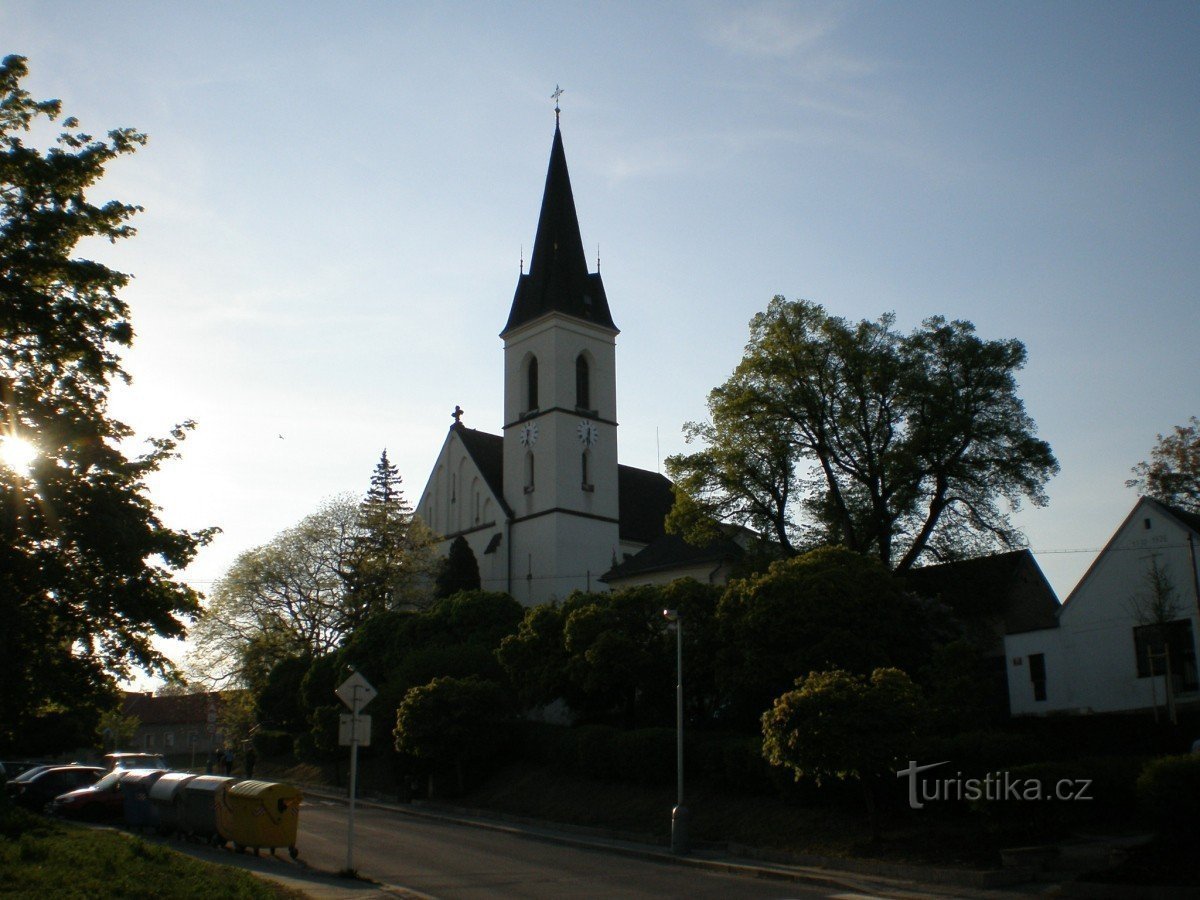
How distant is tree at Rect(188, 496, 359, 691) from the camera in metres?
51.3

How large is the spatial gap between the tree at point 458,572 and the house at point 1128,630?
28443 mm

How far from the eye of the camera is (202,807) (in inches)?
855

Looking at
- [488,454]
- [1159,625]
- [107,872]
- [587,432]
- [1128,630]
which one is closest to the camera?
[107,872]

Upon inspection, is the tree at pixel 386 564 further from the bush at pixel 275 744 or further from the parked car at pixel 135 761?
the parked car at pixel 135 761

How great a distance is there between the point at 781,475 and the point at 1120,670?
12555 mm

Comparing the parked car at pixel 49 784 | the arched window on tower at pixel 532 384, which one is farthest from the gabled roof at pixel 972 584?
the arched window on tower at pixel 532 384

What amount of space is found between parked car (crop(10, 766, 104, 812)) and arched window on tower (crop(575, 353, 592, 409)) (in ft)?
110

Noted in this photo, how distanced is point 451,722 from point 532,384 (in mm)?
29145

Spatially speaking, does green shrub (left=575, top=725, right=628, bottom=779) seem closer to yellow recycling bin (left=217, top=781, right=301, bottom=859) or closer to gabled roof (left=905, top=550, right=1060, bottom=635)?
yellow recycling bin (left=217, top=781, right=301, bottom=859)

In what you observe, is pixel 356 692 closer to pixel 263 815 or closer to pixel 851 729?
pixel 263 815

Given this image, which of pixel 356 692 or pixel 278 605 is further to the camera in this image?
pixel 278 605

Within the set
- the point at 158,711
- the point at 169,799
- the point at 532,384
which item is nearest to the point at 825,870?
the point at 169,799

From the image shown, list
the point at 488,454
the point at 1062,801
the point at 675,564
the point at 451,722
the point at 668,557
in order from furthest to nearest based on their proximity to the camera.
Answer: the point at 488,454 < the point at 668,557 < the point at 675,564 < the point at 451,722 < the point at 1062,801

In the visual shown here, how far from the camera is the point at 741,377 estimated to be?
3953 centimetres
